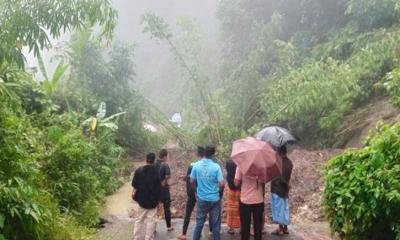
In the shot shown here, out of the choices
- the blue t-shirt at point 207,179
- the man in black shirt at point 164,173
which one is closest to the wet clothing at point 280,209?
the blue t-shirt at point 207,179

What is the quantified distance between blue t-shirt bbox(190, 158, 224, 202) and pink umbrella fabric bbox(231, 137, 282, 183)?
0.30 metres

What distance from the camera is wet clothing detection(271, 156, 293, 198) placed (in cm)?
673

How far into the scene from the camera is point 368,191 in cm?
523

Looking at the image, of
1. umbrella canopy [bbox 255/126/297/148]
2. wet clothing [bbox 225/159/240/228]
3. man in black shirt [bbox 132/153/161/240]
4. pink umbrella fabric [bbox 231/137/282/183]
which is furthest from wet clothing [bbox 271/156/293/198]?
man in black shirt [bbox 132/153/161/240]

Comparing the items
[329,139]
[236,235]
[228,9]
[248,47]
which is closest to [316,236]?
[236,235]

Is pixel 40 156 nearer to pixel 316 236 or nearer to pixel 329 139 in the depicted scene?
pixel 316 236

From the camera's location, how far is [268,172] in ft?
20.0

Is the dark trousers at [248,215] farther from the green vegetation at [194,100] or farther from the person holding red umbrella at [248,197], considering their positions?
the green vegetation at [194,100]

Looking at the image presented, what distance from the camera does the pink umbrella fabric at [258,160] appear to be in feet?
19.8

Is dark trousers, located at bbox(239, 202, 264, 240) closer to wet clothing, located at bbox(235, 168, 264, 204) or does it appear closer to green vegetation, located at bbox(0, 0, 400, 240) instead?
wet clothing, located at bbox(235, 168, 264, 204)

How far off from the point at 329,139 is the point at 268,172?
7.84 meters

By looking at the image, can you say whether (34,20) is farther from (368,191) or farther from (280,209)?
(280,209)

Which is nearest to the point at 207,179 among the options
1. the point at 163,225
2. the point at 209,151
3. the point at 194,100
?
the point at 209,151

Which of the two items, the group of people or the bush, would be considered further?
the group of people
